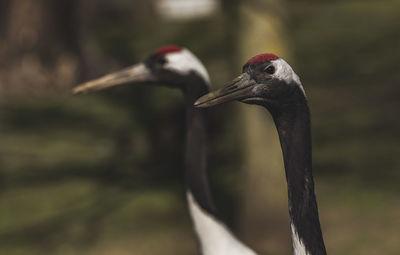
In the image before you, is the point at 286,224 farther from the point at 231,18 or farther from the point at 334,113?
the point at 334,113

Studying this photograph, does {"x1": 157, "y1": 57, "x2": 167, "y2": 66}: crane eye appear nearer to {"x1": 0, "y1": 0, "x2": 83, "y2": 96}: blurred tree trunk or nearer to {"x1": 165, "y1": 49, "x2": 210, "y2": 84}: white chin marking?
{"x1": 165, "y1": 49, "x2": 210, "y2": 84}: white chin marking

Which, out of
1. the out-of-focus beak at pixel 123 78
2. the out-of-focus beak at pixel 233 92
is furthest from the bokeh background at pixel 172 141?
the out-of-focus beak at pixel 233 92

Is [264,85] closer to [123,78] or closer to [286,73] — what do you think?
[286,73]

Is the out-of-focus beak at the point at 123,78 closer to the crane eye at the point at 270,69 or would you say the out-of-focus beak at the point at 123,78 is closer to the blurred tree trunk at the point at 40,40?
the crane eye at the point at 270,69

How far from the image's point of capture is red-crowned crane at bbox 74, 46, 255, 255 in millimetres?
5578

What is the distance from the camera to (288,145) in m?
3.89

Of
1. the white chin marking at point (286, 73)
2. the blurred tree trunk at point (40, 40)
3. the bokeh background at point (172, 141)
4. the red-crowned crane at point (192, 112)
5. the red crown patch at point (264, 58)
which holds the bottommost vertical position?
the bokeh background at point (172, 141)

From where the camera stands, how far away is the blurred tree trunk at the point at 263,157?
27.1 ft

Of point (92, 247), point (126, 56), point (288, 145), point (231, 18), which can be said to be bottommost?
point (126, 56)

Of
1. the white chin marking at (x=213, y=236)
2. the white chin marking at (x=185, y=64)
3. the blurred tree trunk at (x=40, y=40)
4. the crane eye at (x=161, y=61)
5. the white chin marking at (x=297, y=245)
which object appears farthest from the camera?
the blurred tree trunk at (x=40, y=40)

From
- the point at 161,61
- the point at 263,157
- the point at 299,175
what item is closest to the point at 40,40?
the point at 263,157

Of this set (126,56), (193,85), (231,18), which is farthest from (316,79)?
(193,85)

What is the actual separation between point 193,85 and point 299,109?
7.06 feet

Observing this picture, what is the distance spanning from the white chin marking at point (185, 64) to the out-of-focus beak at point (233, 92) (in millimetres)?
1894
